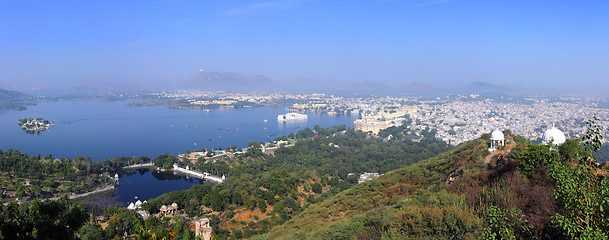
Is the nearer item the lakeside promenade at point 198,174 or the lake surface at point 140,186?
the lake surface at point 140,186

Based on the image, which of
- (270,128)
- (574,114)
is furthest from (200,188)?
(574,114)

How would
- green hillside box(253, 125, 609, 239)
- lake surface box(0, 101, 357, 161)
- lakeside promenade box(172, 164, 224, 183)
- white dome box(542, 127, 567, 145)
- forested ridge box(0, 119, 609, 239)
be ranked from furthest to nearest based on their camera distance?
lake surface box(0, 101, 357, 161)
lakeside promenade box(172, 164, 224, 183)
white dome box(542, 127, 567, 145)
forested ridge box(0, 119, 609, 239)
green hillside box(253, 125, 609, 239)

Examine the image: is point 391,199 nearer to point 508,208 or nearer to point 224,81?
point 508,208

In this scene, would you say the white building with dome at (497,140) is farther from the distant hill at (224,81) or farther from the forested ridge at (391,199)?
the distant hill at (224,81)

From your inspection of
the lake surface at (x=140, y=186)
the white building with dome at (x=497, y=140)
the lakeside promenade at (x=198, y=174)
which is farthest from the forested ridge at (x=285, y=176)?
the white building with dome at (x=497, y=140)

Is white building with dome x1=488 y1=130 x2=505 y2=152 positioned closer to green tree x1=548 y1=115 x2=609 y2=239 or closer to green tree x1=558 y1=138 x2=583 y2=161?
green tree x1=558 y1=138 x2=583 y2=161

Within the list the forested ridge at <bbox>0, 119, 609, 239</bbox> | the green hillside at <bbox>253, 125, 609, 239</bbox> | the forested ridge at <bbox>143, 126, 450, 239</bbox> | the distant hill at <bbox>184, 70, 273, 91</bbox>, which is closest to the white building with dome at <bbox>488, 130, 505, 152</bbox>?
the forested ridge at <bbox>0, 119, 609, 239</bbox>
